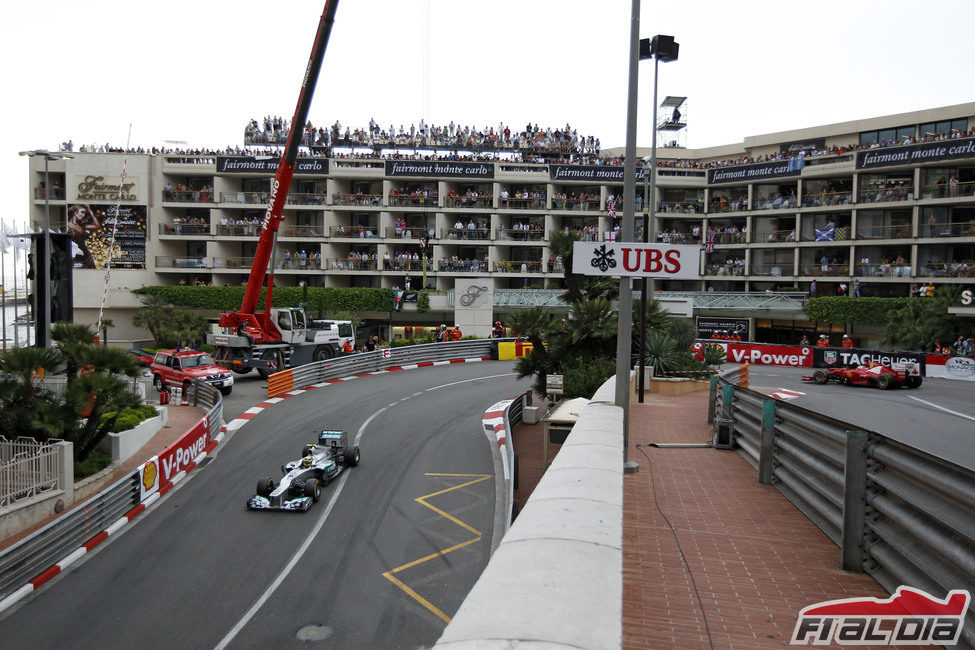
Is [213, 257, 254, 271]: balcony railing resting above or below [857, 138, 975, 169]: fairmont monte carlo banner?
below

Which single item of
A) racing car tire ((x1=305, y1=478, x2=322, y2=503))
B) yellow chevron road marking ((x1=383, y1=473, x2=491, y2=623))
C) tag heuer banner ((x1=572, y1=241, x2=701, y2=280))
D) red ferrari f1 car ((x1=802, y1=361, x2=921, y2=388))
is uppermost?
tag heuer banner ((x1=572, y1=241, x2=701, y2=280))

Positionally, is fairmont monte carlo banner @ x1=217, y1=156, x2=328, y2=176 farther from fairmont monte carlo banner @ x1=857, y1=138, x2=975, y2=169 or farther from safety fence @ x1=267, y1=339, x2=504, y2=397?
fairmont monte carlo banner @ x1=857, y1=138, x2=975, y2=169

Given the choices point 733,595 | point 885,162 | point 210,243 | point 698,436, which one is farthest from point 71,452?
point 885,162

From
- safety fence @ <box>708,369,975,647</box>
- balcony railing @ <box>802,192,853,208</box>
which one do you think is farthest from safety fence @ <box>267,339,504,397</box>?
→ balcony railing @ <box>802,192,853,208</box>

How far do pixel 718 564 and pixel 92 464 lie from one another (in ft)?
54.1

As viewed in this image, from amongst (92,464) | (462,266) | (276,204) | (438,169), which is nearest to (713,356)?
(276,204)

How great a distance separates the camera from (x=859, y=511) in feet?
18.5

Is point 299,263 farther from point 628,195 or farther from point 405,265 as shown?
point 628,195

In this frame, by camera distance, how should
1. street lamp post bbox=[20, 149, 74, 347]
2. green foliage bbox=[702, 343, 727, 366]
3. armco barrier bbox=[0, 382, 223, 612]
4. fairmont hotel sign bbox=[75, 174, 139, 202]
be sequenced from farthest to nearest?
1. fairmont hotel sign bbox=[75, 174, 139, 202]
2. green foliage bbox=[702, 343, 727, 366]
3. street lamp post bbox=[20, 149, 74, 347]
4. armco barrier bbox=[0, 382, 223, 612]

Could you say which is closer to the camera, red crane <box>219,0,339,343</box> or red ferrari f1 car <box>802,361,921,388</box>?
red crane <box>219,0,339,343</box>

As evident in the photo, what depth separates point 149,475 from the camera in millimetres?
16469

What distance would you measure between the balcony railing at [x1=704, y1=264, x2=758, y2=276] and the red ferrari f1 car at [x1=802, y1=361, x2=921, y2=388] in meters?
24.4

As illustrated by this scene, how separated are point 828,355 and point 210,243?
156 feet

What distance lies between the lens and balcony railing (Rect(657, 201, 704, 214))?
191 feet
